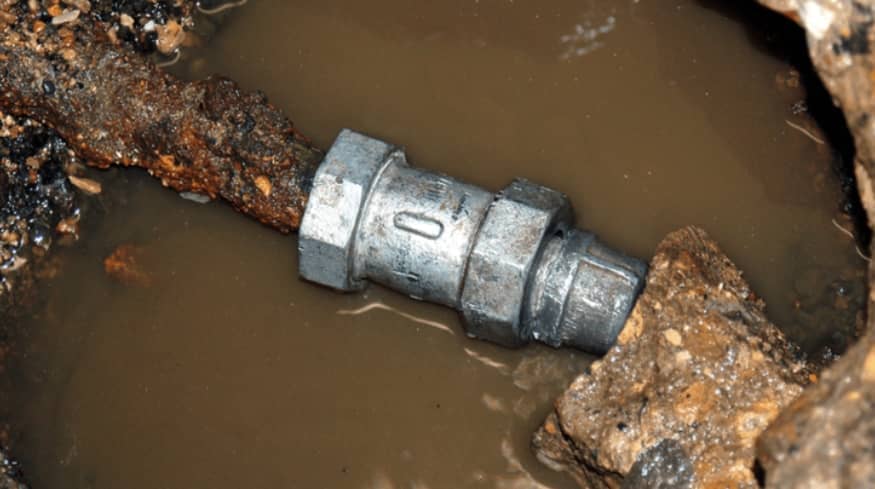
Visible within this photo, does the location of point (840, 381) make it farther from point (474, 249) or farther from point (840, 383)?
point (474, 249)

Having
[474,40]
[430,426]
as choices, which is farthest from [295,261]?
[474,40]

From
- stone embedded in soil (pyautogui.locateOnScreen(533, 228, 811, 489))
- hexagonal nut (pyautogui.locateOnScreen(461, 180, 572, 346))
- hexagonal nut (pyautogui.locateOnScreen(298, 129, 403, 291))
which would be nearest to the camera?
stone embedded in soil (pyautogui.locateOnScreen(533, 228, 811, 489))

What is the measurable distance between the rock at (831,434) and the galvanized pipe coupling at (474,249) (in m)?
0.82

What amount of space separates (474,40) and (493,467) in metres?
1.46

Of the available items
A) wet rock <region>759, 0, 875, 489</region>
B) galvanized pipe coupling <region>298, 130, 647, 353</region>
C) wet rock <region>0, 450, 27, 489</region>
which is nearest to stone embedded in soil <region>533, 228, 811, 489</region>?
galvanized pipe coupling <region>298, 130, 647, 353</region>

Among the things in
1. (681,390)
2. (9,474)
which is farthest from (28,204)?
(681,390)

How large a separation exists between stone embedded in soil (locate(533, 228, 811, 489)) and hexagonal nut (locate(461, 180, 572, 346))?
0.31m

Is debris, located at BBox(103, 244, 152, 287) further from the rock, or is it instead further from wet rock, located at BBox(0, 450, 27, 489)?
the rock

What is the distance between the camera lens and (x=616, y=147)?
155 inches

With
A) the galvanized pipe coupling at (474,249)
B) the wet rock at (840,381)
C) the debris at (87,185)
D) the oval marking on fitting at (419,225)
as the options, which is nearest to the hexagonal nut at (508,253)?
the galvanized pipe coupling at (474,249)

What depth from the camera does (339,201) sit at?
11.7 feet

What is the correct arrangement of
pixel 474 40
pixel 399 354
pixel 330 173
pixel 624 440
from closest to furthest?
pixel 624 440 → pixel 330 173 → pixel 399 354 → pixel 474 40

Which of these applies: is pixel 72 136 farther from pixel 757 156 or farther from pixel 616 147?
pixel 757 156

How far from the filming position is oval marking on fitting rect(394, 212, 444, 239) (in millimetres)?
3504
